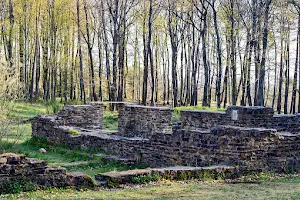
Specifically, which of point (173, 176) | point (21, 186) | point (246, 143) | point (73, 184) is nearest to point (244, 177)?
point (246, 143)

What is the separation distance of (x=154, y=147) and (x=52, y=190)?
4.81m

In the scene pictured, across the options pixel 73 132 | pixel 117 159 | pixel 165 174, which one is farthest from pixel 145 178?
pixel 73 132

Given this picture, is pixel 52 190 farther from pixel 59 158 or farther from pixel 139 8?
pixel 139 8

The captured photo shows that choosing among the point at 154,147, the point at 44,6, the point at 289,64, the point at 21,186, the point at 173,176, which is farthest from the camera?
the point at 44,6

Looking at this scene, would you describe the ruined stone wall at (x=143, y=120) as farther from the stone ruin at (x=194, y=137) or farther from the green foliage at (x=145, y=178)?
the green foliage at (x=145, y=178)

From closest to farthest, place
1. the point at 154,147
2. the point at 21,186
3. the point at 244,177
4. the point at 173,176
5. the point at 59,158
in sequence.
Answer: the point at 21,186, the point at 173,176, the point at 244,177, the point at 154,147, the point at 59,158

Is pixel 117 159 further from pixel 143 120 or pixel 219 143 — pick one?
pixel 143 120

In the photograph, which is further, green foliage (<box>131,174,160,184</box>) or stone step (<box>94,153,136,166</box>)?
stone step (<box>94,153,136,166</box>)

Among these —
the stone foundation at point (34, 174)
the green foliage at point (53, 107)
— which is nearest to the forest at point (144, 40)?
the green foliage at point (53, 107)

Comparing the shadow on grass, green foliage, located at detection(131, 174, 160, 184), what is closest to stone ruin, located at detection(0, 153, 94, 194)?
green foliage, located at detection(131, 174, 160, 184)

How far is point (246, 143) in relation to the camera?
35.8 feet

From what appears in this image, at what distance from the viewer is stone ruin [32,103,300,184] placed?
1100 centimetres

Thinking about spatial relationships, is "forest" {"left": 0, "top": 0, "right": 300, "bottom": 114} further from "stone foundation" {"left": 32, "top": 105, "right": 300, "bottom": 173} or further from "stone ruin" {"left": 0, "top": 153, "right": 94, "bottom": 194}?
"stone ruin" {"left": 0, "top": 153, "right": 94, "bottom": 194}

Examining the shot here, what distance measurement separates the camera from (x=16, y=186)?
8.45 meters
